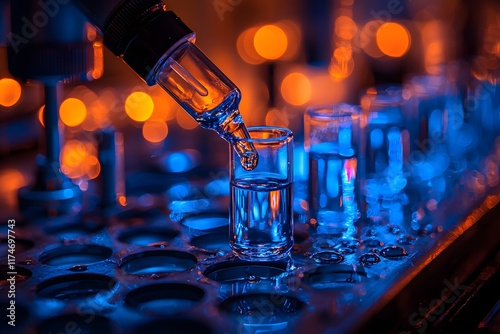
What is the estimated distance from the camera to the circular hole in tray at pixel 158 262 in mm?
1010

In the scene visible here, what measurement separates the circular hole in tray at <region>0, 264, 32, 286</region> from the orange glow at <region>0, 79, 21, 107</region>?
0.75 metres

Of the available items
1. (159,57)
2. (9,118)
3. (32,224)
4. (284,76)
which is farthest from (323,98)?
(159,57)

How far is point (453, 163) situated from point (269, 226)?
614mm

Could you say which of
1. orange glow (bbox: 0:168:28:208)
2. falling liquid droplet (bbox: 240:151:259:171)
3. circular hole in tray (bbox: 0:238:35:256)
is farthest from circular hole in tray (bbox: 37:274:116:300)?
orange glow (bbox: 0:168:28:208)

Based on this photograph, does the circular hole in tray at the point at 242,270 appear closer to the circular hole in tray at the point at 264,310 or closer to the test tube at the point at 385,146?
the circular hole in tray at the point at 264,310

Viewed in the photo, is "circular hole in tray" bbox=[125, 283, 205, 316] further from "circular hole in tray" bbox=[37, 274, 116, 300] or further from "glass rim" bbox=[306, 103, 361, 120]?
"glass rim" bbox=[306, 103, 361, 120]

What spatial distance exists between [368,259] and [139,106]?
43.6 inches

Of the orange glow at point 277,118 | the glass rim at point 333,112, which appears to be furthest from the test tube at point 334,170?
the orange glow at point 277,118

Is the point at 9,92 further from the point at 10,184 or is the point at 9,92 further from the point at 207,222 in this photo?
the point at 207,222

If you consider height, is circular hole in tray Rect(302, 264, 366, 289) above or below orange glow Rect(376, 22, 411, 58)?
below

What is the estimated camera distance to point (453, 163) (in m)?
1.49

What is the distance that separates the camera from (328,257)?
39.6 inches

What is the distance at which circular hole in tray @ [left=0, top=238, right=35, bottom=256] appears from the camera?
40.7 inches

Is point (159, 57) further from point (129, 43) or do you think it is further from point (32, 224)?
point (32, 224)
